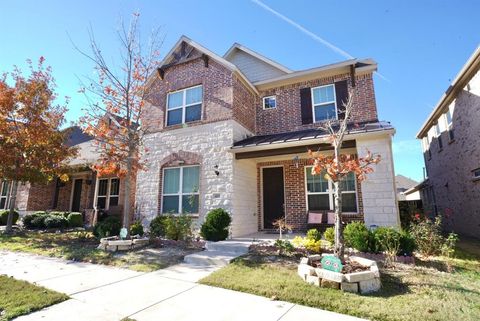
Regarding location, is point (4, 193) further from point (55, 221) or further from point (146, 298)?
point (146, 298)

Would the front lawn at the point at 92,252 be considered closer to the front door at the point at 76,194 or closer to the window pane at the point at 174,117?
the window pane at the point at 174,117

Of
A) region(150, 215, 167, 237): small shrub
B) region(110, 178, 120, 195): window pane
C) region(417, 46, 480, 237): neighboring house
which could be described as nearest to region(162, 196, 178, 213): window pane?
region(150, 215, 167, 237): small shrub

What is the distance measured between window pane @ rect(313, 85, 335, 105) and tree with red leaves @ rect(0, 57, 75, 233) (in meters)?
11.1

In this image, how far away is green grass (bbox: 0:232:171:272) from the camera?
6480 millimetres

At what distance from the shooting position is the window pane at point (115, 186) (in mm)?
14609

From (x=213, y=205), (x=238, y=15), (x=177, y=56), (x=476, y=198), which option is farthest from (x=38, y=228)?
(x=476, y=198)

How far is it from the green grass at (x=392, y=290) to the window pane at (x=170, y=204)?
5227 millimetres

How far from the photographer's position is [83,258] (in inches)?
275

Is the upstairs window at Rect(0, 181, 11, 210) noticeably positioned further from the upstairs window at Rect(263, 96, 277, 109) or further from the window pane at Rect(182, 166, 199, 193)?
the upstairs window at Rect(263, 96, 277, 109)

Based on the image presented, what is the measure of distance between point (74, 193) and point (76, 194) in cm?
17

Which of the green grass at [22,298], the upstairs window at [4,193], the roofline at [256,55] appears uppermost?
the roofline at [256,55]

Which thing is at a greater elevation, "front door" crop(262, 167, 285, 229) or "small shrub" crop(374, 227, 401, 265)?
"front door" crop(262, 167, 285, 229)

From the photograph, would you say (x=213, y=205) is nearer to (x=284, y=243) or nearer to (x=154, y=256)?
(x=154, y=256)

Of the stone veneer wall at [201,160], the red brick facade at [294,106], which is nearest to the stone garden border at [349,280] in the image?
the stone veneer wall at [201,160]
